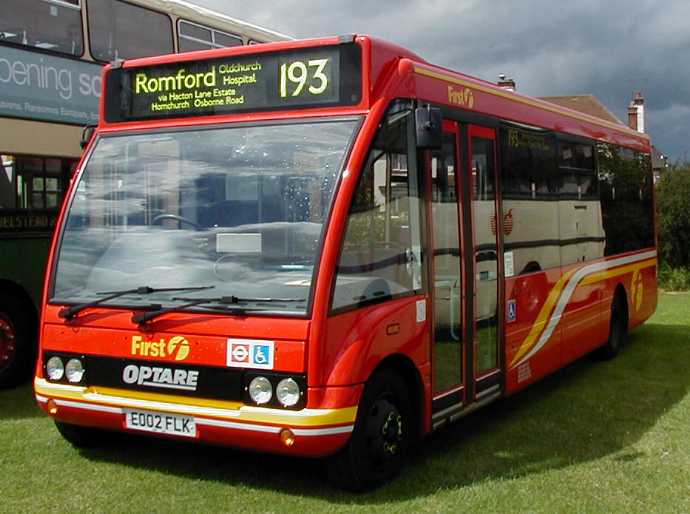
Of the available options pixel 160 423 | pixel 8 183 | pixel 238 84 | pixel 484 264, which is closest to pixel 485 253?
pixel 484 264

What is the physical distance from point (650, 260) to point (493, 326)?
19.4 feet

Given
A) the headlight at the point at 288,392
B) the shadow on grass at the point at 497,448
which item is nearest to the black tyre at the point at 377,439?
the shadow on grass at the point at 497,448

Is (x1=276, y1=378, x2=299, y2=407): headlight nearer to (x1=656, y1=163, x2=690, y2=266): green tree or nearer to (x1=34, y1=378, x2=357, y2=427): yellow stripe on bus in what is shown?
(x1=34, y1=378, x2=357, y2=427): yellow stripe on bus

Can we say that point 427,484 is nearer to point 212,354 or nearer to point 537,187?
point 212,354

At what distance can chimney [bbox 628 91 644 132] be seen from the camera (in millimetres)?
61062

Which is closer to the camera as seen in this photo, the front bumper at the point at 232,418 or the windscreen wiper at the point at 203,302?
the front bumper at the point at 232,418

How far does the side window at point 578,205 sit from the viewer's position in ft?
28.9

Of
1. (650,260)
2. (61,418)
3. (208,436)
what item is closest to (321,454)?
(208,436)

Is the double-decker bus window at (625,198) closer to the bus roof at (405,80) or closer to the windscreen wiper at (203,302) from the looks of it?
the bus roof at (405,80)

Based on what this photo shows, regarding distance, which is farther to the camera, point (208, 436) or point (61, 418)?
point (61, 418)

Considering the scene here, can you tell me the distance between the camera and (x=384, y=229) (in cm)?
559

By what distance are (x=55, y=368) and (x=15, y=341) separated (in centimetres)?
338

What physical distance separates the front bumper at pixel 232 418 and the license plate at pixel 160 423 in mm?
34

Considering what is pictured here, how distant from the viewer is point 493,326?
280 inches
